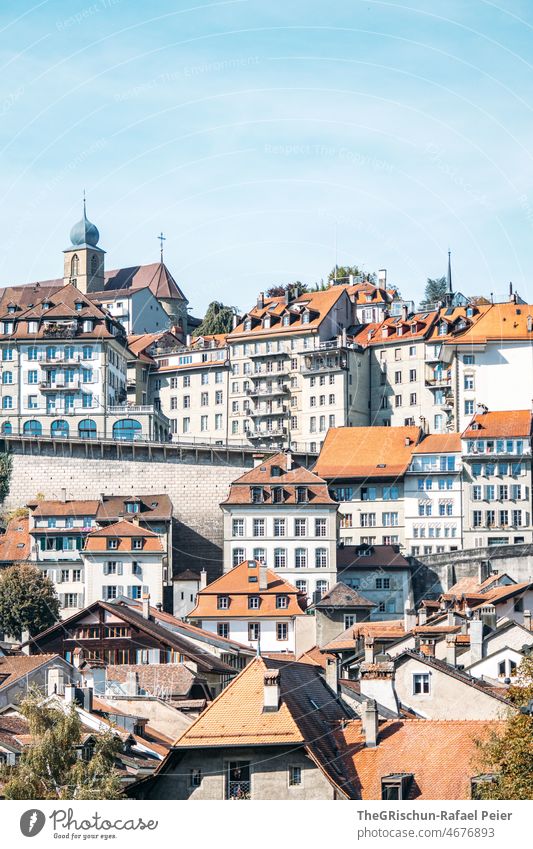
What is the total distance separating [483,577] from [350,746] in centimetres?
6402

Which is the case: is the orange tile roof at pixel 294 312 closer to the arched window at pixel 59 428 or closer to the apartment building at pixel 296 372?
the apartment building at pixel 296 372

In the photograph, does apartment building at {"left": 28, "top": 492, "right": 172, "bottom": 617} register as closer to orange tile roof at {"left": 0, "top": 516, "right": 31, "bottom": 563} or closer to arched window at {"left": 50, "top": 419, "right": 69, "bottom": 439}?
orange tile roof at {"left": 0, "top": 516, "right": 31, "bottom": 563}

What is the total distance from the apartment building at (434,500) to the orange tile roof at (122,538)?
61.9 feet

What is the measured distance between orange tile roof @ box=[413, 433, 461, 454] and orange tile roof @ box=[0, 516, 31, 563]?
26820mm

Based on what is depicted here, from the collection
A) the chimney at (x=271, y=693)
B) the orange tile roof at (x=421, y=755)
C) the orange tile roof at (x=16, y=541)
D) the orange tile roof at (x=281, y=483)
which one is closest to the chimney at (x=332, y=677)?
the orange tile roof at (x=421, y=755)

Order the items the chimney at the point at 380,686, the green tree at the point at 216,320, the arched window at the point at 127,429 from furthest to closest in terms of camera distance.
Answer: the green tree at the point at 216,320, the arched window at the point at 127,429, the chimney at the point at 380,686

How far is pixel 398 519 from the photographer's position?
419ft

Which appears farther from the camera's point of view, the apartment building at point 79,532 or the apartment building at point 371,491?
the apartment building at point 371,491

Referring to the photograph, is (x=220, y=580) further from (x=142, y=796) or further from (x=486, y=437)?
(x=142, y=796)

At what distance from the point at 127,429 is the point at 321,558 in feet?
101

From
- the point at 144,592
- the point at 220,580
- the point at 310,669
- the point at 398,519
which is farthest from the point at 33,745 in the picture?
the point at 398,519

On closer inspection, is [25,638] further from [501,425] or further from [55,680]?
[501,425]

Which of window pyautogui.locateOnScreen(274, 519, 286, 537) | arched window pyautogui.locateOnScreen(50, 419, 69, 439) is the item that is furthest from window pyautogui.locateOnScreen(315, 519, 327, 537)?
arched window pyautogui.locateOnScreen(50, 419, 69, 439)

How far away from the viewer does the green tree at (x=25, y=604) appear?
109 meters
